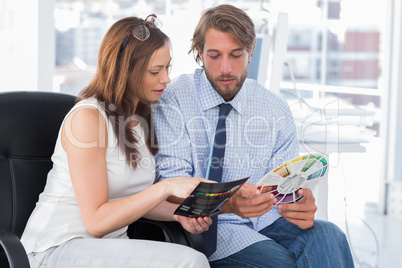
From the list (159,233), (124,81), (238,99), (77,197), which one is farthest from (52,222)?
(238,99)

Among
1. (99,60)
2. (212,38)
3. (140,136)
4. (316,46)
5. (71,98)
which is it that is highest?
(316,46)

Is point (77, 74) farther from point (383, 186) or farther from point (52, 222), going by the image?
point (52, 222)

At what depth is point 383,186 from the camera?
3973mm

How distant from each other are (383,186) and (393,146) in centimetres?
32

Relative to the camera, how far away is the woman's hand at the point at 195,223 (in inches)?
58.9

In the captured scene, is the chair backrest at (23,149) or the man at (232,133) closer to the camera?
the chair backrest at (23,149)

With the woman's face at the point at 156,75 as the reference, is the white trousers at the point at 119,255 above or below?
below

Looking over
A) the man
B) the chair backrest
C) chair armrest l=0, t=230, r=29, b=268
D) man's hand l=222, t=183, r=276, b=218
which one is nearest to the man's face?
the man

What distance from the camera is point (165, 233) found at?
1544mm

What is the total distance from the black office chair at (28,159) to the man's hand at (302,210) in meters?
0.30

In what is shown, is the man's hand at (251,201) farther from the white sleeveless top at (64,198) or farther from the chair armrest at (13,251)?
the chair armrest at (13,251)

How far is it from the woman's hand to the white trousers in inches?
7.5

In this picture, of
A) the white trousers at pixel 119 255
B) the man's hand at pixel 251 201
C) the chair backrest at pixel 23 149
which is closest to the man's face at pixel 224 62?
the man's hand at pixel 251 201

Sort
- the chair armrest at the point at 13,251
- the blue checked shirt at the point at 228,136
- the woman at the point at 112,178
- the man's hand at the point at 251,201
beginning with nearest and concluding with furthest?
the chair armrest at the point at 13,251
the woman at the point at 112,178
the man's hand at the point at 251,201
the blue checked shirt at the point at 228,136
